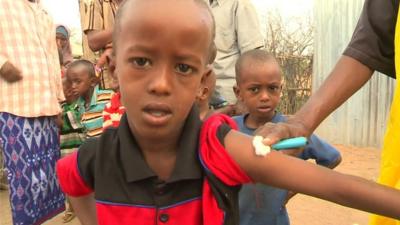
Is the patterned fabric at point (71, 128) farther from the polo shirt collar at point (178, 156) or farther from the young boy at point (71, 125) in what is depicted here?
the polo shirt collar at point (178, 156)

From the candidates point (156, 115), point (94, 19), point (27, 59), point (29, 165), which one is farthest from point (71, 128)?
point (156, 115)

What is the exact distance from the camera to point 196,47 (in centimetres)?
123

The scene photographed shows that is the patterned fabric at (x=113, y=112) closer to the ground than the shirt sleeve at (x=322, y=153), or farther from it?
farther from it

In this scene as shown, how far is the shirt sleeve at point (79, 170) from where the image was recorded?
1362 mm

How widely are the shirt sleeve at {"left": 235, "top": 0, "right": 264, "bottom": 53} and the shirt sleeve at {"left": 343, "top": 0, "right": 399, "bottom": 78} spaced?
1.75 meters

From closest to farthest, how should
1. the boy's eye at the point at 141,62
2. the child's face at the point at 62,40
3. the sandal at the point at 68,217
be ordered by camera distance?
the boy's eye at the point at 141,62 < the sandal at the point at 68,217 < the child's face at the point at 62,40

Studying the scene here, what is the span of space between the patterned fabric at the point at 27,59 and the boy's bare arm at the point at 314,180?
7.67 feet

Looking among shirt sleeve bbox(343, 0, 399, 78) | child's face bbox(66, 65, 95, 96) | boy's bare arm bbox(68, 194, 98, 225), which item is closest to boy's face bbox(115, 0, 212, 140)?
boy's bare arm bbox(68, 194, 98, 225)

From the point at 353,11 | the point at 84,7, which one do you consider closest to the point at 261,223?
the point at 84,7

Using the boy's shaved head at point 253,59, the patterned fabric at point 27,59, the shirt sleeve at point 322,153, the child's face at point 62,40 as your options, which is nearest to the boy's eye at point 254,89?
the boy's shaved head at point 253,59

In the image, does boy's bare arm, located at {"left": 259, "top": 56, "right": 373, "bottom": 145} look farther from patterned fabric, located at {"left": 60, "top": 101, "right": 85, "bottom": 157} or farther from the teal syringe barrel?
patterned fabric, located at {"left": 60, "top": 101, "right": 85, "bottom": 157}

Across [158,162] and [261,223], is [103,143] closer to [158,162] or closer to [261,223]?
[158,162]

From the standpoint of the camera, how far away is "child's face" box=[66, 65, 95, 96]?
14.7ft

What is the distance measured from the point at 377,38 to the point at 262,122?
97cm
